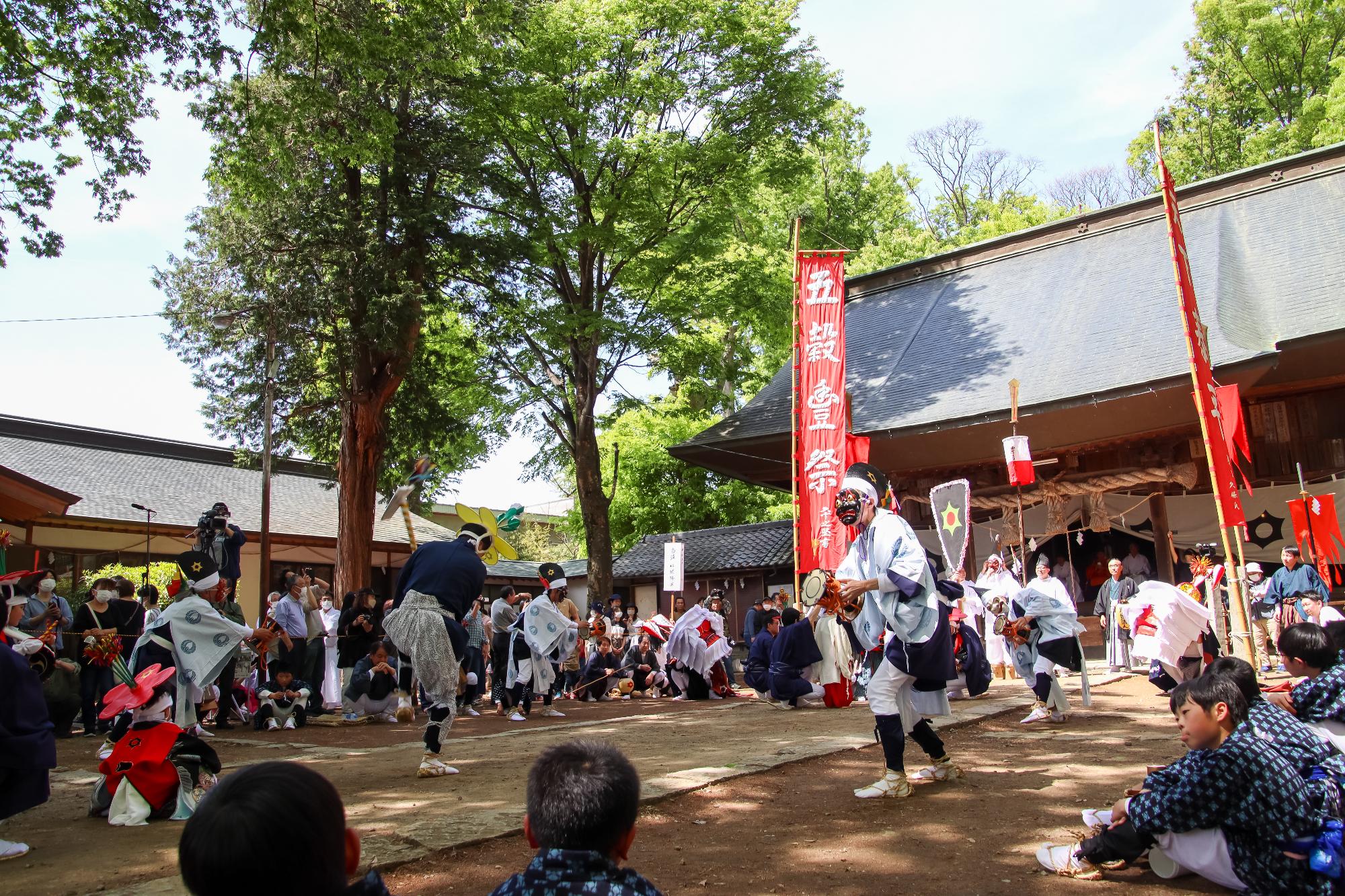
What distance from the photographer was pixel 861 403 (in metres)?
17.8

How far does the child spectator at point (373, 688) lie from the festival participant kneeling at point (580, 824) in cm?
912

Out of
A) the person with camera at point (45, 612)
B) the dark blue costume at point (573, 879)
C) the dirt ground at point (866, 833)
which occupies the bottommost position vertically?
the dirt ground at point (866, 833)

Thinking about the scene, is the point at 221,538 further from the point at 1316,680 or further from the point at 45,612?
the point at 1316,680

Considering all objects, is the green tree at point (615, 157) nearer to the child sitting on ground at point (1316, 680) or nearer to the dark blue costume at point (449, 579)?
the dark blue costume at point (449, 579)

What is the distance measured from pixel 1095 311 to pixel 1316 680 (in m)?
14.2

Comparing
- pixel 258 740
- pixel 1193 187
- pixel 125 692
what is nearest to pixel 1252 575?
pixel 1193 187

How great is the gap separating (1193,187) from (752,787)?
16.8 metres

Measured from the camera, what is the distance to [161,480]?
23250 millimetres

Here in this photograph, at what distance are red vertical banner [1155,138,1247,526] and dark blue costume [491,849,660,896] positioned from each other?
355 inches

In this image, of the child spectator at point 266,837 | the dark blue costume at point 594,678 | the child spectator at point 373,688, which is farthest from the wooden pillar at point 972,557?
the child spectator at point 266,837

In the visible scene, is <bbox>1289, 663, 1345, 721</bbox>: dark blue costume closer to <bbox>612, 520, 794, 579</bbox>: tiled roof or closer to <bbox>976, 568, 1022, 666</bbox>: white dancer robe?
<bbox>976, 568, 1022, 666</bbox>: white dancer robe

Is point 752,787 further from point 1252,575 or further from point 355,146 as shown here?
point 1252,575

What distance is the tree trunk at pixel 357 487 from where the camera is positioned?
15703 millimetres

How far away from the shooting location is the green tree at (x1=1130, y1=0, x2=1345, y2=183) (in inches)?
992
